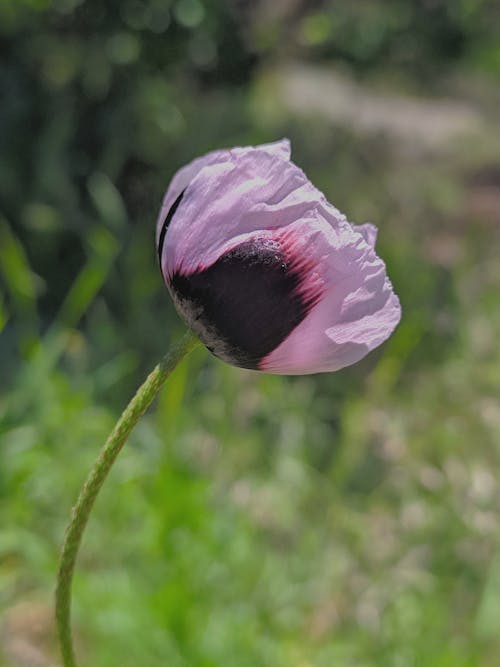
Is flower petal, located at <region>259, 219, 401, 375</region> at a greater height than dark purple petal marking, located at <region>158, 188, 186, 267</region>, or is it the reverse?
dark purple petal marking, located at <region>158, 188, 186, 267</region>

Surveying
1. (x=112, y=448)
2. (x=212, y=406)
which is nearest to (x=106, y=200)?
(x=212, y=406)

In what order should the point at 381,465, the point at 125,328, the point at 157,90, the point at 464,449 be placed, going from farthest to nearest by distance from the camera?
the point at 157,90, the point at 125,328, the point at 381,465, the point at 464,449

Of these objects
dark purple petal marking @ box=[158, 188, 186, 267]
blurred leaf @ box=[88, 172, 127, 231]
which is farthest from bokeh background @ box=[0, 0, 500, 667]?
dark purple petal marking @ box=[158, 188, 186, 267]

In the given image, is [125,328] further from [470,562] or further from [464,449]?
[470,562]

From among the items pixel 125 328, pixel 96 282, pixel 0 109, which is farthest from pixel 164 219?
pixel 0 109

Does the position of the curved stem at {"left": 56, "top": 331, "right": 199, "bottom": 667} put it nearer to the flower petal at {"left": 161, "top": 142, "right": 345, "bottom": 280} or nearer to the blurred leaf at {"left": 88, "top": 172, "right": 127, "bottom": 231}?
the flower petal at {"left": 161, "top": 142, "right": 345, "bottom": 280}

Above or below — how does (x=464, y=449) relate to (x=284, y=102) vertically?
above

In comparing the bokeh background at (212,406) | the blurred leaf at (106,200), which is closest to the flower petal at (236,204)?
the bokeh background at (212,406)
